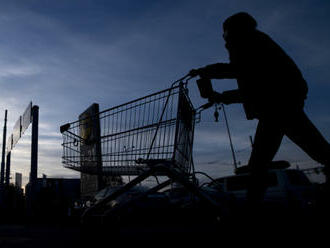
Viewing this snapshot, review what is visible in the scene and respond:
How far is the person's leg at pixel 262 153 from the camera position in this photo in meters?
2.56

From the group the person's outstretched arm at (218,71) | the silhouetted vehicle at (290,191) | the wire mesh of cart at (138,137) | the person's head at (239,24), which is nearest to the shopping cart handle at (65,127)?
the wire mesh of cart at (138,137)

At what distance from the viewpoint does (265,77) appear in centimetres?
253

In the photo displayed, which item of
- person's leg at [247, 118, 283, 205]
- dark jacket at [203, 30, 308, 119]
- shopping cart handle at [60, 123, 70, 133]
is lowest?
person's leg at [247, 118, 283, 205]

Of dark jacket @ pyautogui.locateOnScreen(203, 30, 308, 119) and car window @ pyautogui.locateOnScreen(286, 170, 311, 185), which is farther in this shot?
car window @ pyautogui.locateOnScreen(286, 170, 311, 185)

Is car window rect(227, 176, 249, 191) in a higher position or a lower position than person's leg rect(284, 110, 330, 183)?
lower

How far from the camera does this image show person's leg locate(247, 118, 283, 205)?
101 inches

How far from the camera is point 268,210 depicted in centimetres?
760

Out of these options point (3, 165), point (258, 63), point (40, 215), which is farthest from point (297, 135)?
point (3, 165)

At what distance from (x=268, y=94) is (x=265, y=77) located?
0.48 feet

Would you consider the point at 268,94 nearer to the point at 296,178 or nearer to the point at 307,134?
the point at 307,134

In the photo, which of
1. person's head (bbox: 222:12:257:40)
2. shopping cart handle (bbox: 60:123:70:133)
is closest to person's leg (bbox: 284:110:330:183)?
person's head (bbox: 222:12:257:40)

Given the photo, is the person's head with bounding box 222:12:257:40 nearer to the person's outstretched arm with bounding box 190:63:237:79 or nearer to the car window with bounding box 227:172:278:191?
the person's outstretched arm with bounding box 190:63:237:79

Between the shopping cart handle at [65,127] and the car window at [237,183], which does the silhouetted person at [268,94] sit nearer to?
the shopping cart handle at [65,127]

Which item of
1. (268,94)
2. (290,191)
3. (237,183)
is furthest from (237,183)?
(268,94)
